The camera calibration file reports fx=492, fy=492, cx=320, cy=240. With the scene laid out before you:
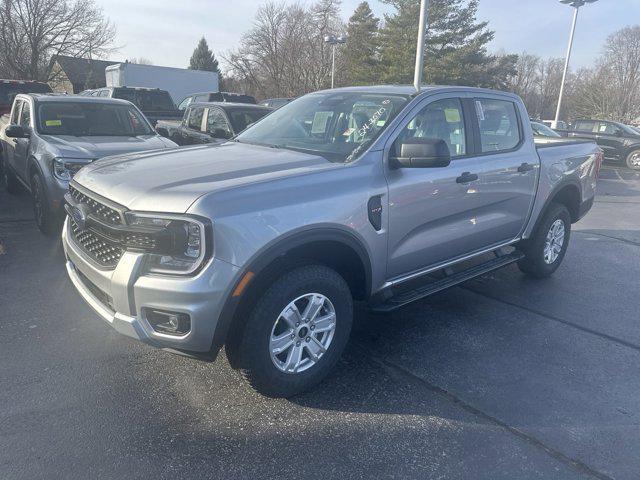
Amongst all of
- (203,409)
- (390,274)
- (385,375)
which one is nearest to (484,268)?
(390,274)

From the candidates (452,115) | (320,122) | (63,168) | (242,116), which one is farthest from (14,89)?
(452,115)

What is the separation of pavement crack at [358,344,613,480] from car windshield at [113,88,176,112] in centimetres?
1322

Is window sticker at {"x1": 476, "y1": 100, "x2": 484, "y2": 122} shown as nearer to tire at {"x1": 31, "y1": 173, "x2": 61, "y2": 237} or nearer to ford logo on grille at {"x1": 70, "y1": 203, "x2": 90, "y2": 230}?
ford logo on grille at {"x1": 70, "y1": 203, "x2": 90, "y2": 230}

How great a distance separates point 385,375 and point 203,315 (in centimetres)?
147

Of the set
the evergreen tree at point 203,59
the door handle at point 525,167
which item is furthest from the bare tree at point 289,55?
the door handle at point 525,167

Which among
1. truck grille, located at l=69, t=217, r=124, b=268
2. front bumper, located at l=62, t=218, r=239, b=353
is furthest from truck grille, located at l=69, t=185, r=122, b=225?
front bumper, located at l=62, t=218, r=239, b=353

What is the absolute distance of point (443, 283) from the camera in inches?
155

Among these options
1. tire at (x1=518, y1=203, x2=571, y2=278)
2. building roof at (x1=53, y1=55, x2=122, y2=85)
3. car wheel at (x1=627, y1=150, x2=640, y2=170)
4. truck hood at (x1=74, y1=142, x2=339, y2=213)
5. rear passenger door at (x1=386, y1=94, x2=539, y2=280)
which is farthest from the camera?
building roof at (x1=53, y1=55, x2=122, y2=85)

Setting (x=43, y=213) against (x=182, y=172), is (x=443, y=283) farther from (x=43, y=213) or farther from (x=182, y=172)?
(x=43, y=213)

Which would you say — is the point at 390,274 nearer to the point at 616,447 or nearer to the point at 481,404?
the point at 481,404

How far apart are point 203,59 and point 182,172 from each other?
236ft

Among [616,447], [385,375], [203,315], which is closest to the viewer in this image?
[203,315]

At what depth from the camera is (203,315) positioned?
2498 mm

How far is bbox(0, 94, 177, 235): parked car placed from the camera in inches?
218
